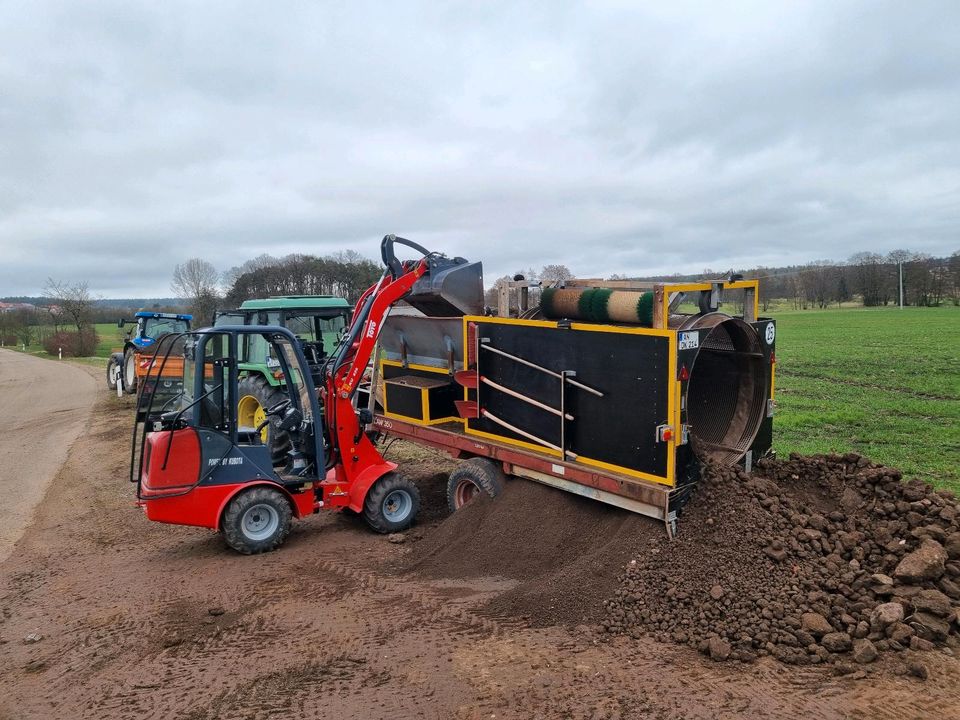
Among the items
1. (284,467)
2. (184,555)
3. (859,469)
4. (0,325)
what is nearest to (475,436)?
(284,467)

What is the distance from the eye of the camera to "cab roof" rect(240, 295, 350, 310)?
980 centimetres

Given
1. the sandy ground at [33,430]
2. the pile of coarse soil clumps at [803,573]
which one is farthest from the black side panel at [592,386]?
the sandy ground at [33,430]

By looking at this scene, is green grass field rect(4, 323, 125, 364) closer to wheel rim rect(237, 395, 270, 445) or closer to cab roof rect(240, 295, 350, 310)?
cab roof rect(240, 295, 350, 310)

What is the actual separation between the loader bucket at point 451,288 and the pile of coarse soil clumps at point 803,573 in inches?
127

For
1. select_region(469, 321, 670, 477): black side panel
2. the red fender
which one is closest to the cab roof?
the red fender

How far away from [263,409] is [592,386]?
467 cm

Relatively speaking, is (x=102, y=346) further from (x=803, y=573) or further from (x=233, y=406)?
(x=803, y=573)

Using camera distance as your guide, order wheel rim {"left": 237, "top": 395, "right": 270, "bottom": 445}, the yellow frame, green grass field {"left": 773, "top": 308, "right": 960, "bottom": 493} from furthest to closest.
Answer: wheel rim {"left": 237, "top": 395, "right": 270, "bottom": 445} < green grass field {"left": 773, "top": 308, "right": 960, "bottom": 493} < the yellow frame

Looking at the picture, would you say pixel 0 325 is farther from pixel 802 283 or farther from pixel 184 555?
pixel 802 283

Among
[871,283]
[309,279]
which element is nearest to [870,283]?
[871,283]

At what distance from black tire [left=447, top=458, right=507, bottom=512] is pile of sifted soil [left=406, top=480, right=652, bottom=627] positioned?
0.10 meters

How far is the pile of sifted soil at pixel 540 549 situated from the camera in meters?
5.01

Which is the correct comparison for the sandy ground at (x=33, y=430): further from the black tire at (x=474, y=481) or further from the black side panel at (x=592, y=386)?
the black side panel at (x=592, y=386)

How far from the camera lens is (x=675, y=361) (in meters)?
5.14
